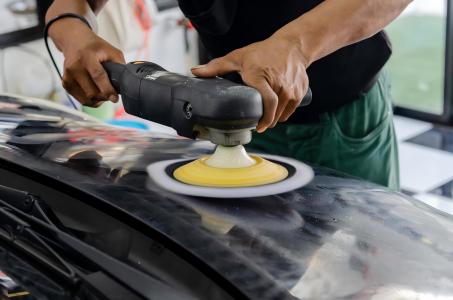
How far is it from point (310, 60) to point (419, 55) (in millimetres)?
4666

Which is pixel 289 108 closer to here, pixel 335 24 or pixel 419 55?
pixel 335 24

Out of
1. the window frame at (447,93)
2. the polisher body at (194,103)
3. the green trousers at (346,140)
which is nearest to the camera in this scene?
the polisher body at (194,103)

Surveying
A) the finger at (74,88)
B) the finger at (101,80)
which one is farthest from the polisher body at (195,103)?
the finger at (74,88)

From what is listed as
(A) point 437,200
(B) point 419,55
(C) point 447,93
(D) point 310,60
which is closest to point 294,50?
(D) point 310,60

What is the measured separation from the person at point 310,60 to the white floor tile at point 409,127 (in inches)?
96.3

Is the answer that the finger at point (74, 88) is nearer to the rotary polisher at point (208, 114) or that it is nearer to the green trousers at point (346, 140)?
the rotary polisher at point (208, 114)

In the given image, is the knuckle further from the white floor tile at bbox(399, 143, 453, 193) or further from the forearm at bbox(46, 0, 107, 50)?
the white floor tile at bbox(399, 143, 453, 193)

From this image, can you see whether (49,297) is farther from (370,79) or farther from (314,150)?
(370,79)

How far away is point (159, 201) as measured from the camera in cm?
114

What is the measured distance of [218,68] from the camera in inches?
48.0

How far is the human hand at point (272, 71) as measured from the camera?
45.7 inches

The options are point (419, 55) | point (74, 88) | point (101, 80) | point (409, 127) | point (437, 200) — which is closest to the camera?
point (101, 80)

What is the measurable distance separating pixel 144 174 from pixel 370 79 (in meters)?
0.67

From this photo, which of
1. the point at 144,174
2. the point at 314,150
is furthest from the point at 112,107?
the point at 144,174
